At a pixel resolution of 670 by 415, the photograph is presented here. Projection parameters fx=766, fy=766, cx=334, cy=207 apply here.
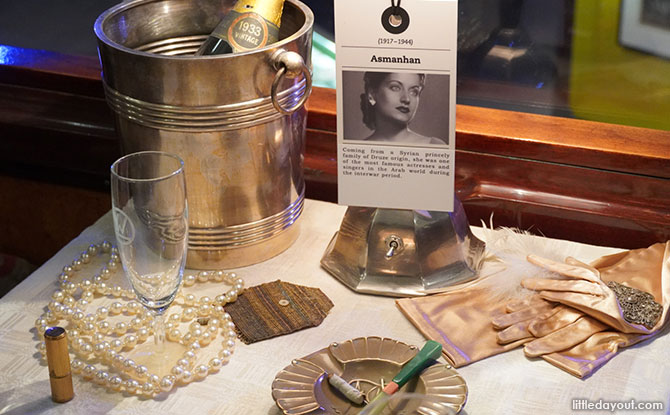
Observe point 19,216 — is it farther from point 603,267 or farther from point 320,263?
point 603,267

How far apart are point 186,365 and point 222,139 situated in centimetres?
27

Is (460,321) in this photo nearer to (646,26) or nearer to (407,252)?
(407,252)

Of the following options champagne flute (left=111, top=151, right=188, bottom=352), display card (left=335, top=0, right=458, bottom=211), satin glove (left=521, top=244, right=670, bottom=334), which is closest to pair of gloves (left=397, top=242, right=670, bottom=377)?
satin glove (left=521, top=244, right=670, bottom=334)

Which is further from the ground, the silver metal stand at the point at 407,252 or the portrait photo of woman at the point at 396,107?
the portrait photo of woman at the point at 396,107

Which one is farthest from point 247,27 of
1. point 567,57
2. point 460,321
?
point 567,57

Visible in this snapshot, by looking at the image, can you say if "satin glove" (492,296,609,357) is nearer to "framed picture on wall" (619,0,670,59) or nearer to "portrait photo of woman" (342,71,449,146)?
"portrait photo of woman" (342,71,449,146)

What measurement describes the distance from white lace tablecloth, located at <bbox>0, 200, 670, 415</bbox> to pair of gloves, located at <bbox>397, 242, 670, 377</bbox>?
0.05 feet

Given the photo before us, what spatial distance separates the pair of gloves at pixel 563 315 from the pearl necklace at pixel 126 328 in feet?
0.75

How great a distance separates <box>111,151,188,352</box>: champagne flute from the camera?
2.54 ft

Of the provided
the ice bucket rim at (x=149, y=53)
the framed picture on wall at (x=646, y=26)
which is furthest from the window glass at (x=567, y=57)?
the ice bucket rim at (x=149, y=53)

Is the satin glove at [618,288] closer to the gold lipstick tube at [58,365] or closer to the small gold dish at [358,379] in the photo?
the small gold dish at [358,379]

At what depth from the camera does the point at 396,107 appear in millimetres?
896

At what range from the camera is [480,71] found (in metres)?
1.28

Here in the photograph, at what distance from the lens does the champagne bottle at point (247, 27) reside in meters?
0.99
